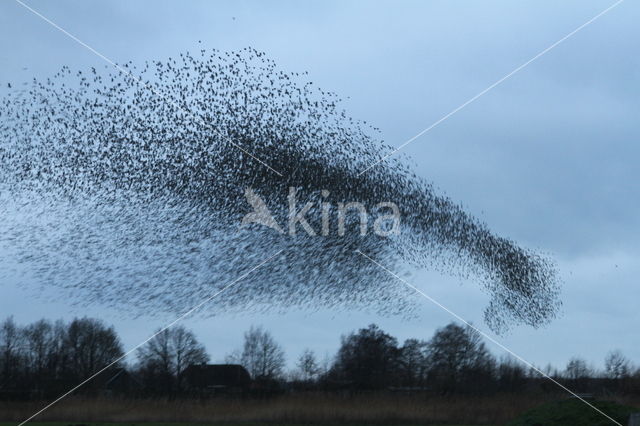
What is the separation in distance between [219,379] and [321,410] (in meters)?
3.83

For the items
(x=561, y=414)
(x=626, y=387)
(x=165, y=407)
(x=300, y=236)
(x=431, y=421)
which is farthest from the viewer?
(x=431, y=421)

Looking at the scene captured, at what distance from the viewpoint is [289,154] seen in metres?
16.3

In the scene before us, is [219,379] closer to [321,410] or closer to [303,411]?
[303,411]

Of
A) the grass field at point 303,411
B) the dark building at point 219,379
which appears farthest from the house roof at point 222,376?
the grass field at point 303,411

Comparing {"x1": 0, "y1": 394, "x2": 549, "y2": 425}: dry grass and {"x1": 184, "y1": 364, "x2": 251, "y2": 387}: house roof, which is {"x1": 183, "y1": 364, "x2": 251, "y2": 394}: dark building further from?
{"x1": 0, "y1": 394, "x2": 549, "y2": 425}: dry grass

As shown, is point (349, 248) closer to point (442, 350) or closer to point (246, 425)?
point (442, 350)

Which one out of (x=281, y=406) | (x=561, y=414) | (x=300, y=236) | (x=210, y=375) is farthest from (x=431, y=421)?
(x=300, y=236)

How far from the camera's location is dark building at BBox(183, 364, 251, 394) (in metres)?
22.2

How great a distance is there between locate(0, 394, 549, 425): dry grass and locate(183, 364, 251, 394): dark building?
497 millimetres

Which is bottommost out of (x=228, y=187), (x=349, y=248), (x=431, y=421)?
(x=431, y=421)

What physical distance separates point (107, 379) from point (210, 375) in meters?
3.32

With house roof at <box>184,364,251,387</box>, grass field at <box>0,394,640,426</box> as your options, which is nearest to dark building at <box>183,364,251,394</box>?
Answer: house roof at <box>184,364,251,387</box>

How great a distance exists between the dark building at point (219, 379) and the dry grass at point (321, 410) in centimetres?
50

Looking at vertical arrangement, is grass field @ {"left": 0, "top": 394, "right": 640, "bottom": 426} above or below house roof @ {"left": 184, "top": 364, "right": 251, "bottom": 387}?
below
